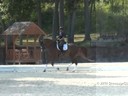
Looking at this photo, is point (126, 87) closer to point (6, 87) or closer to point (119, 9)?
point (6, 87)

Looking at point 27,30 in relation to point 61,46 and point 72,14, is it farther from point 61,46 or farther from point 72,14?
point 72,14

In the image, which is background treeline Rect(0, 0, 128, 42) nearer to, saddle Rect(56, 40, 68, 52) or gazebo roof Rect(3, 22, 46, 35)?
gazebo roof Rect(3, 22, 46, 35)

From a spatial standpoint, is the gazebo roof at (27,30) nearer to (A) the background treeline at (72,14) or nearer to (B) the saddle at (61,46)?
(A) the background treeline at (72,14)

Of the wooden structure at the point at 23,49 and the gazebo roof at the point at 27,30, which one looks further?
the gazebo roof at the point at 27,30

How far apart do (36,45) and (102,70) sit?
617 inches

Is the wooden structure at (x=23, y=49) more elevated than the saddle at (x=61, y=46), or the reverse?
the saddle at (x=61, y=46)

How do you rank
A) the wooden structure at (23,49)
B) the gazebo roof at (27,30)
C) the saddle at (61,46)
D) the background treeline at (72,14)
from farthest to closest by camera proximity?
the background treeline at (72,14)
the gazebo roof at (27,30)
the wooden structure at (23,49)
the saddle at (61,46)

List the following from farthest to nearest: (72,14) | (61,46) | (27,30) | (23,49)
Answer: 1. (72,14)
2. (23,49)
3. (27,30)
4. (61,46)

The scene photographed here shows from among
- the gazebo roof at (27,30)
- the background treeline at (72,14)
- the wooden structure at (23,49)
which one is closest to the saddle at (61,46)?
the wooden structure at (23,49)

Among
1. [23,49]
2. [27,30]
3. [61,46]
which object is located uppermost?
[61,46]

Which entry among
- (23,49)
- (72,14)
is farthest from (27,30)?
(72,14)

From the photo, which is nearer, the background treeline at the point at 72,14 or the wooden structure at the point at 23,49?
the wooden structure at the point at 23,49

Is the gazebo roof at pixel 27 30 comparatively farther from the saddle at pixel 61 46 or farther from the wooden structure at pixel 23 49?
the saddle at pixel 61 46

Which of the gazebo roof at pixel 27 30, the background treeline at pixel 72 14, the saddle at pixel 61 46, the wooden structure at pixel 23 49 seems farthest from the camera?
the background treeline at pixel 72 14
